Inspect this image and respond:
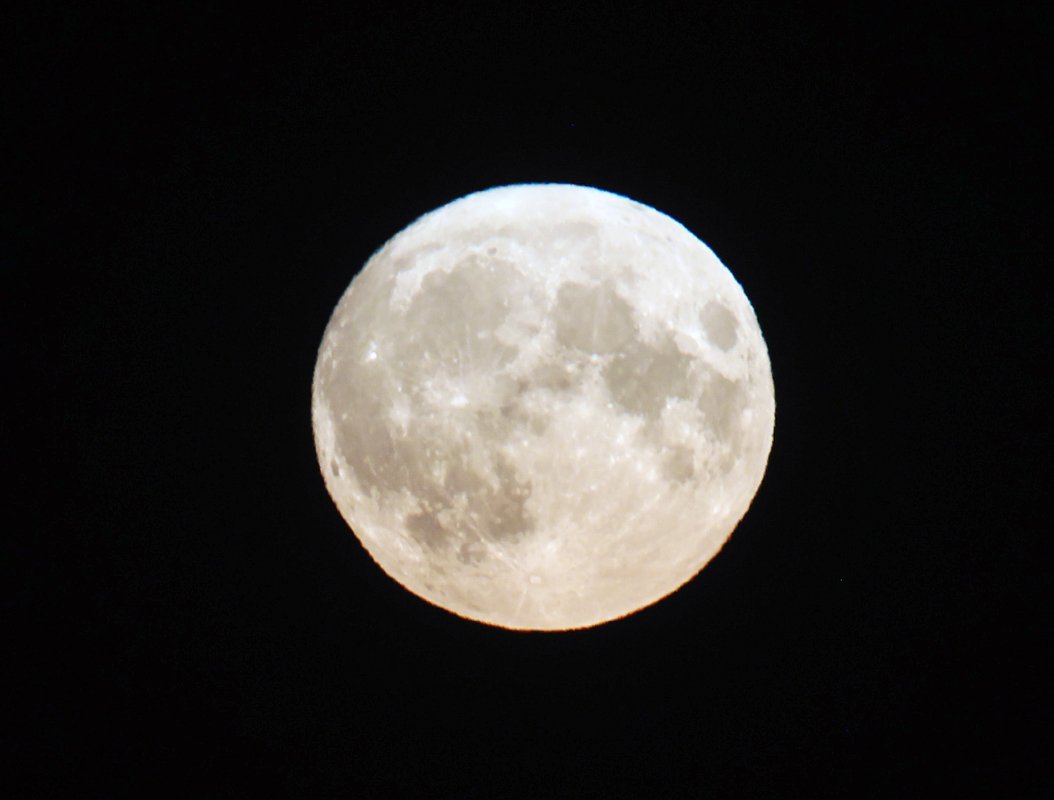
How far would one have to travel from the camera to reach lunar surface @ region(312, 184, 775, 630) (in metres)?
2.91

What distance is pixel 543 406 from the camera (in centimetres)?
288

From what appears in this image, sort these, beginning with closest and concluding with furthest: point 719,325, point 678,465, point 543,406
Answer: point 543,406
point 678,465
point 719,325

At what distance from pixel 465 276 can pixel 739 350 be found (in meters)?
A: 1.10

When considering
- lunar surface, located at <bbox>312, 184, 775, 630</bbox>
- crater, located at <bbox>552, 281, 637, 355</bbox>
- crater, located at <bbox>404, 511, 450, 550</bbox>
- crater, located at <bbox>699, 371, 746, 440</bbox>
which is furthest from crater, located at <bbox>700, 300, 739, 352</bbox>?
crater, located at <bbox>404, 511, 450, 550</bbox>

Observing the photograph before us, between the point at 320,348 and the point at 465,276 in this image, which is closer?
the point at 465,276

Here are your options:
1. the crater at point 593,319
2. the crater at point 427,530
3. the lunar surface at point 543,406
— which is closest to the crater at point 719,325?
the lunar surface at point 543,406

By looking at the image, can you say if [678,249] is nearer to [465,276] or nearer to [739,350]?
[739,350]

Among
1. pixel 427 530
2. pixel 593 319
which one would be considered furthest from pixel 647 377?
pixel 427 530

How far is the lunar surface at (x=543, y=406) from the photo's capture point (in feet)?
9.54

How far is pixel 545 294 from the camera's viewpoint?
296 cm

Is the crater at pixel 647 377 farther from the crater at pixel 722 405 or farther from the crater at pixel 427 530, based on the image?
the crater at pixel 427 530

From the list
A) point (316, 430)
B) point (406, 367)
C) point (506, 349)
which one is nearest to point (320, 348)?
point (316, 430)

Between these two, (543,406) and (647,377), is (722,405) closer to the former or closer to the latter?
(647,377)

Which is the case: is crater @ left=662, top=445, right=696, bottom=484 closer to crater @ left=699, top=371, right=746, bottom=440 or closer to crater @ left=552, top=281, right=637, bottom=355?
crater @ left=699, top=371, right=746, bottom=440
